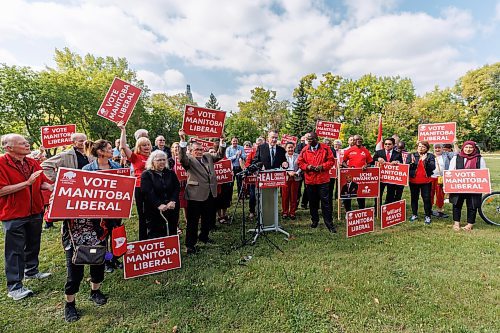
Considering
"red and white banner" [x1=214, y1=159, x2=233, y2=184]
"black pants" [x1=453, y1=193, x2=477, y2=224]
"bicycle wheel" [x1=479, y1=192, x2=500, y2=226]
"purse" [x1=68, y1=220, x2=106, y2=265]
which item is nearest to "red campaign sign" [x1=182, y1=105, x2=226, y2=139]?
"red and white banner" [x1=214, y1=159, x2=233, y2=184]

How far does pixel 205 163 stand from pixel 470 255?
16.3 ft

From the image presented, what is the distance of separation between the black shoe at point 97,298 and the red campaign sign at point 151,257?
37cm

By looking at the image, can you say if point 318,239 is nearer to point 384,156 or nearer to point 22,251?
point 384,156

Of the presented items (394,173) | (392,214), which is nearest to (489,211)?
(394,173)

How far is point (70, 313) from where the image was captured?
307 centimetres

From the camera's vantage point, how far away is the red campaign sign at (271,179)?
216 inches

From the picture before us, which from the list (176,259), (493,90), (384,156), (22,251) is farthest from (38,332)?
(493,90)

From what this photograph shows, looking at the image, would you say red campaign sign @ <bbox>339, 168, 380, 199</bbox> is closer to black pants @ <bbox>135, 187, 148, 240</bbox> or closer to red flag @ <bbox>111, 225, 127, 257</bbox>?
black pants @ <bbox>135, 187, 148, 240</bbox>

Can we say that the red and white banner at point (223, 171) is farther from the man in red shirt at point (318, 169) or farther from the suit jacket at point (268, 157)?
the man in red shirt at point (318, 169)

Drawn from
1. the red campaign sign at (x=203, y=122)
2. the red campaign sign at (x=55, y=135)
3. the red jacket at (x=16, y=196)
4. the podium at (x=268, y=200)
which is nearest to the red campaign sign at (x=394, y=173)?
the podium at (x=268, y=200)

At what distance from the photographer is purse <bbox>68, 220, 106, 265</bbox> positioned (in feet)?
9.37

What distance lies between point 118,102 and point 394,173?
645 centimetres

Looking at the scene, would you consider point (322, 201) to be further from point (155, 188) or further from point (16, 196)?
point (16, 196)

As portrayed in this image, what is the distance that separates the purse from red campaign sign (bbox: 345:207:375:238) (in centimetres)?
431
